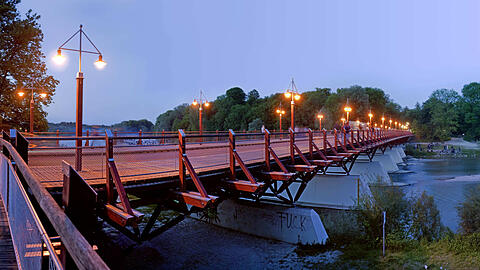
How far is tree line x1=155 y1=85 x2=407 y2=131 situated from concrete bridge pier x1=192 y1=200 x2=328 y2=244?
204 feet

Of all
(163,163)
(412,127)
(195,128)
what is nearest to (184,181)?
(163,163)

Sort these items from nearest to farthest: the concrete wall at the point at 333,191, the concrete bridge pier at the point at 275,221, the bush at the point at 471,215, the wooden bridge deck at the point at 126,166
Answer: the wooden bridge deck at the point at 126,166 < the concrete bridge pier at the point at 275,221 < the bush at the point at 471,215 < the concrete wall at the point at 333,191

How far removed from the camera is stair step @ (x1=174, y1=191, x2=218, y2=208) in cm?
705

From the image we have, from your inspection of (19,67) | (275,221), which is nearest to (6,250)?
(275,221)

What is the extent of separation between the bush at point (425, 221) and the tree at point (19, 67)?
24.7 metres

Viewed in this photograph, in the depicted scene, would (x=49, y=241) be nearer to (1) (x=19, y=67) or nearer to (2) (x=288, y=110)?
(1) (x=19, y=67)

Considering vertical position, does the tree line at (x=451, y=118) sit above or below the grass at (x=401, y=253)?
above

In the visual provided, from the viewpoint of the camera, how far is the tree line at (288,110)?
84938 mm

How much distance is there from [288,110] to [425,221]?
7856 cm

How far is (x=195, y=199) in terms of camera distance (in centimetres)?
722

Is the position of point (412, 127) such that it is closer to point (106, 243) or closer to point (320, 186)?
point (320, 186)

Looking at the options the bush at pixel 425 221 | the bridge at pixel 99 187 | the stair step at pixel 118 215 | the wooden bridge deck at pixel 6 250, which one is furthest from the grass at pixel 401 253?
the wooden bridge deck at pixel 6 250

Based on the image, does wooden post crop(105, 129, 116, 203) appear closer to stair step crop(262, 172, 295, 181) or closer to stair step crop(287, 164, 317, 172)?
stair step crop(262, 172, 295, 181)

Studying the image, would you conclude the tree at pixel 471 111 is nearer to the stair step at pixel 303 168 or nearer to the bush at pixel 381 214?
the bush at pixel 381 214
